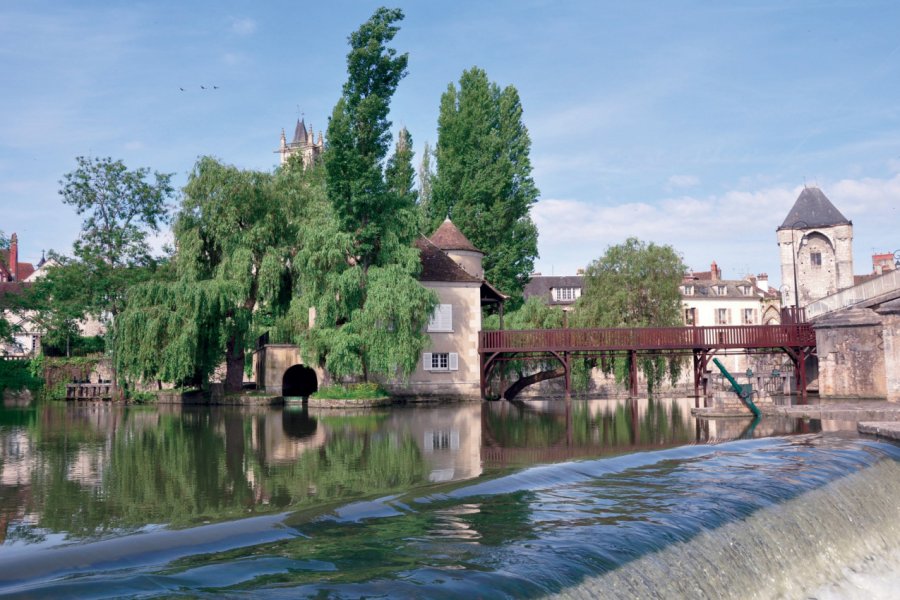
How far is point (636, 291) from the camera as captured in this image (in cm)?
4281

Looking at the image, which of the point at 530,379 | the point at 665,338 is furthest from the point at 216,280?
the point at 665,338

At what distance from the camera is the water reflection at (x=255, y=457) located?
30.2 feet

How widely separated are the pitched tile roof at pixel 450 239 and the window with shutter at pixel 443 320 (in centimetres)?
540

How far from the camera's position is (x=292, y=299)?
34844 millimetres

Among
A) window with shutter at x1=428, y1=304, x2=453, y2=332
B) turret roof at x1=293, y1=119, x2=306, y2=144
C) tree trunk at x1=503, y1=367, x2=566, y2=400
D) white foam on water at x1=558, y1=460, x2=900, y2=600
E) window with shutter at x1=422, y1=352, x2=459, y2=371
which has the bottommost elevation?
white foam on water at x1=558, y1=460, x2=900, y2=600

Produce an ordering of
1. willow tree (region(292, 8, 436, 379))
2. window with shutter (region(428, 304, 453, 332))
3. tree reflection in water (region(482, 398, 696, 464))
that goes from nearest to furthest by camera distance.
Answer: tree reflection in water (region(482, 398, 696, 464)) → willow tree (region(292, 8, 436, 379)) → window with shutter (region(428, 304, 453, 332))

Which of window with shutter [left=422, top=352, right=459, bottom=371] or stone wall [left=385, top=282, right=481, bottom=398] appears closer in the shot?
stone wall [left=385, top=282, right=481, bottom=398]

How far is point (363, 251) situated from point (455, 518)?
27205 millimetres

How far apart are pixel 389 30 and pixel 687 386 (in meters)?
35.7

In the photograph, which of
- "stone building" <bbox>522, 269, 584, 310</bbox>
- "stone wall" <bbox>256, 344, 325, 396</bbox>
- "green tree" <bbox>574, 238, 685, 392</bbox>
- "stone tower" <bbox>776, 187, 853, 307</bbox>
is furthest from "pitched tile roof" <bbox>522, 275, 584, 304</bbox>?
"stone wall" <bbox>256, 344, 325, 396</bbox>

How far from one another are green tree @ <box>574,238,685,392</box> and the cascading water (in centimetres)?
3037

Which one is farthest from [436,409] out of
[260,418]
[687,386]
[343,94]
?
[687,386]

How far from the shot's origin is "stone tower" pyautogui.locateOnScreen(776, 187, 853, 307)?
222ft

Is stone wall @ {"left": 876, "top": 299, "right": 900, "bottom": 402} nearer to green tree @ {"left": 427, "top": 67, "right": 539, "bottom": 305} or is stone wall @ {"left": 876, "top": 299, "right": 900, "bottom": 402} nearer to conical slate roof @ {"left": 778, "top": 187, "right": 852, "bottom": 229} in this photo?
green tree @ {"left": 427, "top": 67, "right": 539, "bottom": 305}
